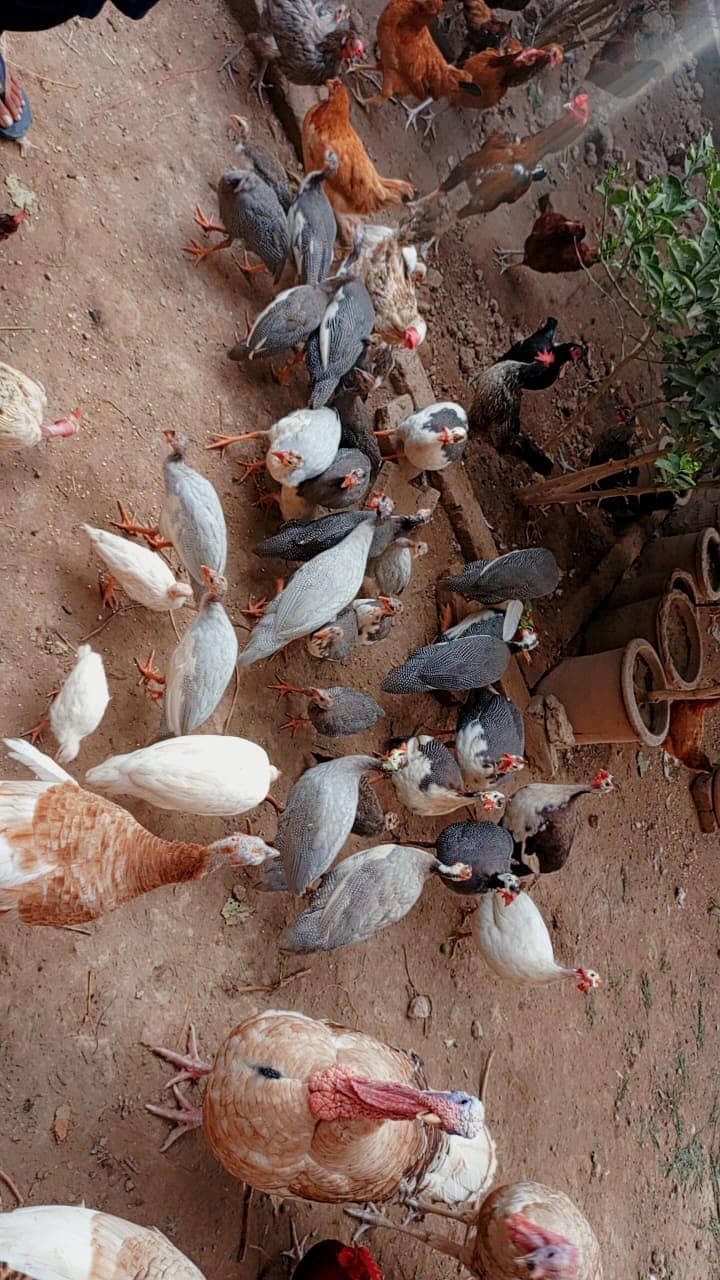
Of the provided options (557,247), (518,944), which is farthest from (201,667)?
(557,247)

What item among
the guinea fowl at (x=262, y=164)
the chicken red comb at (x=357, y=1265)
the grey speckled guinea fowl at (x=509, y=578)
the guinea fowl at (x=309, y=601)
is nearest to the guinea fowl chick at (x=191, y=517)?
the guinea fowl at (x=309, y=601)

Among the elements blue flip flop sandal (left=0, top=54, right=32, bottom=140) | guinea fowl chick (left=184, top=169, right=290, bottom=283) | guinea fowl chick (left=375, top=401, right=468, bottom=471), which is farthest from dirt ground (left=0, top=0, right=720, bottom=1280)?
guinea fowl chick (left=375, top=401, right=468, bottom=471)

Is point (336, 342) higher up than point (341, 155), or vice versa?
point (341, 155)

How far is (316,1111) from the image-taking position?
2307mm

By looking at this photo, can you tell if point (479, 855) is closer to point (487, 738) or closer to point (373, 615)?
point (487, 738)

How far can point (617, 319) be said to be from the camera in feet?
16.9

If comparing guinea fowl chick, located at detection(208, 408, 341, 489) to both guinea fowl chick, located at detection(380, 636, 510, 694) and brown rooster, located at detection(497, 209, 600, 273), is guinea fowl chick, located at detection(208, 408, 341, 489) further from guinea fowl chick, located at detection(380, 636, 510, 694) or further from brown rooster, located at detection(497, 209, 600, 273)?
brown rooster, located at detection(497, 209, 600, 273)

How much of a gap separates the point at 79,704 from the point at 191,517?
0.72 meters

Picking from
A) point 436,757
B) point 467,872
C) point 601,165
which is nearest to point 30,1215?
point 467,872

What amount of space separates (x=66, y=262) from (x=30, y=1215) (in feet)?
9.73

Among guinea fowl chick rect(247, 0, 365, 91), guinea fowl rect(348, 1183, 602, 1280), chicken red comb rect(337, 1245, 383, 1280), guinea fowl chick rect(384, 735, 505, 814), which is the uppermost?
guinea fowl chick rect(247, 0, 365, 91)

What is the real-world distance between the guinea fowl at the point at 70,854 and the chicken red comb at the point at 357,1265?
1.15m

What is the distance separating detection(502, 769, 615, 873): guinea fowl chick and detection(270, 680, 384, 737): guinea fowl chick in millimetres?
766

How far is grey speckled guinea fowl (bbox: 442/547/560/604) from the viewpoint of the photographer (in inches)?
136
